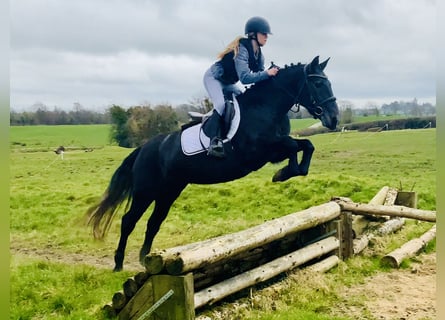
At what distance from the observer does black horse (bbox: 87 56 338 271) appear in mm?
4895

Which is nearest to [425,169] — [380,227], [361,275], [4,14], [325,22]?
[380,227]

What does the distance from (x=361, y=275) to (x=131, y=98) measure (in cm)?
316

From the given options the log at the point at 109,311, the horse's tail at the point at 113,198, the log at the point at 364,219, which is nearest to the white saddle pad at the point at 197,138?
the horse's tail at the point at 113,198

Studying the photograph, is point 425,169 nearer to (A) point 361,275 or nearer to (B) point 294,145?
(A) point 361,275

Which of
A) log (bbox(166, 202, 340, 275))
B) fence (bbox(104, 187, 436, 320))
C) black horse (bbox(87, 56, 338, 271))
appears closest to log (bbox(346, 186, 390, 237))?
fence (bbox(104, 187, 436, 320))

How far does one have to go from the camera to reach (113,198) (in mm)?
5570

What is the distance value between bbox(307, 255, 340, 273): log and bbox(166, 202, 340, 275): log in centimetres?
42

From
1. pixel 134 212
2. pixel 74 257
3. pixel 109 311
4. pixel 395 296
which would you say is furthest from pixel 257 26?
pixel 74 257

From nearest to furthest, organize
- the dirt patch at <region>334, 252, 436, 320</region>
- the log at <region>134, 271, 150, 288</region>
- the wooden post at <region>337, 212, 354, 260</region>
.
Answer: the log at <region>134, 271, 150, 288</region>
the dirt patch at <region>334, 252, 436, 320</region>
the wooden post at <region>337, 212, 354, 260</region>

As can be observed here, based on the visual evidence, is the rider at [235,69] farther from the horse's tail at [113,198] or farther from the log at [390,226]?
the log at [390,226]

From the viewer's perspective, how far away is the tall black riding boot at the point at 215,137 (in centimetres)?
489

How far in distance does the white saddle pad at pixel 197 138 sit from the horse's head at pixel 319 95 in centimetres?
65

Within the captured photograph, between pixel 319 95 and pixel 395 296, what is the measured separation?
2.07m

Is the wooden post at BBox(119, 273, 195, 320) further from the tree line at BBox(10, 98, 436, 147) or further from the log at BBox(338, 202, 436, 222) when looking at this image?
the log at BBox(338, 202, 436, 222)
